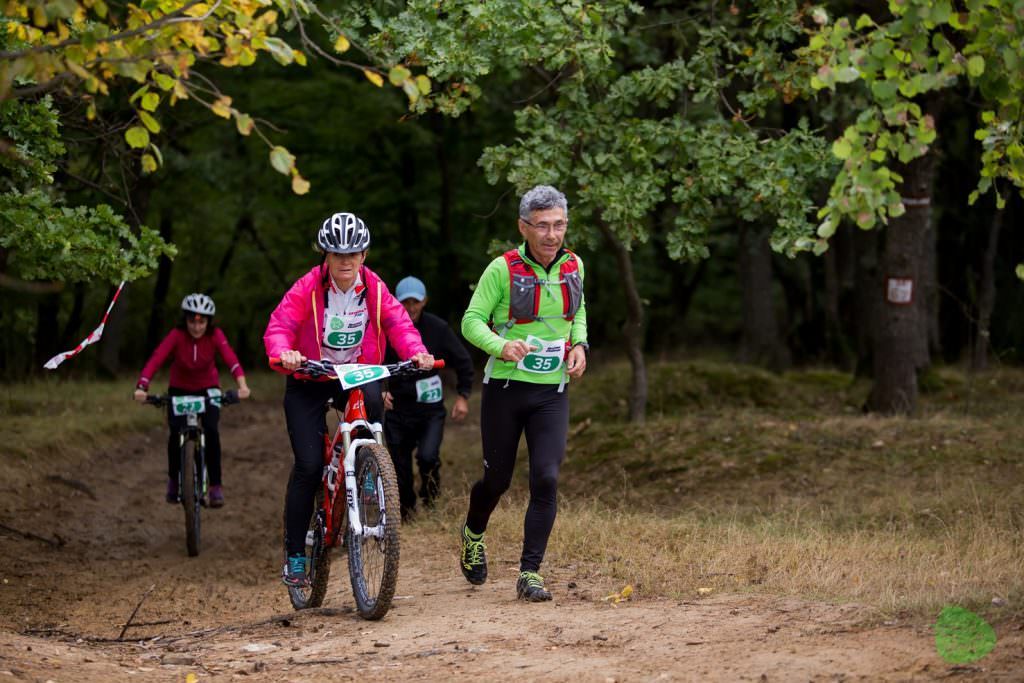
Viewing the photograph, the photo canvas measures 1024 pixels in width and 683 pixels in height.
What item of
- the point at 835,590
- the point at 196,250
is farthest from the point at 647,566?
the point at 196,250

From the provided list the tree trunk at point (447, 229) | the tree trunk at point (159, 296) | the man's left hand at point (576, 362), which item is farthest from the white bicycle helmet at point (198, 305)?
the tree trunk at point (159, 296)

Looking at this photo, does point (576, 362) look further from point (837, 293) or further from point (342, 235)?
point (837, 293)

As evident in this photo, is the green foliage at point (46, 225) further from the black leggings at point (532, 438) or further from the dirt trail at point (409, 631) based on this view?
the black leggings at point (532, 438)

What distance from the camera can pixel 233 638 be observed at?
731 cm

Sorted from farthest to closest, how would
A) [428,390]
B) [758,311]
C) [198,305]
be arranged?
[758,311]
[198,305]
[428,390]

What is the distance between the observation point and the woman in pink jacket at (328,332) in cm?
770

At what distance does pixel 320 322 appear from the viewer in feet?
25.7

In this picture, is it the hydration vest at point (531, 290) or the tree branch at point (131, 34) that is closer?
the tree branch at point (131, 34)

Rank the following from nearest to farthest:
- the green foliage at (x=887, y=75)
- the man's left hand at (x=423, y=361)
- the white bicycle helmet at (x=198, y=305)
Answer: the green foliage at (x=887, y=75)
the man's left hand at (x=423, y=361)
the white bicycle helmet at (x=198, y=305)

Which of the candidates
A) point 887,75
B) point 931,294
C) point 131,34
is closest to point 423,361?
point 131,34

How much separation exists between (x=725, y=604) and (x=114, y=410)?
14.2 meters

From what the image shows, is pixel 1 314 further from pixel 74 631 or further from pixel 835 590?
pixel 835 590

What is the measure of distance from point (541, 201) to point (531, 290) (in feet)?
1.62

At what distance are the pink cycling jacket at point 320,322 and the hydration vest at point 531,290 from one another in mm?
606
